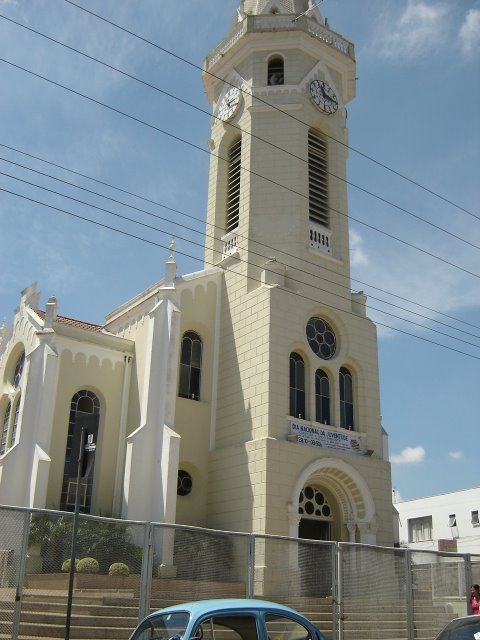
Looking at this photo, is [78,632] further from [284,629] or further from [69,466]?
[69,466]

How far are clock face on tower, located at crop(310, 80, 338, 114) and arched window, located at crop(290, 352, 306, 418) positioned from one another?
1161 cm

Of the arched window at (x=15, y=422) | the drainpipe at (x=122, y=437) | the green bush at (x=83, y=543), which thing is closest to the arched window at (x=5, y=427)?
the arched window at (x=15, y=422)

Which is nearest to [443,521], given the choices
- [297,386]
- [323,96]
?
[297,386]

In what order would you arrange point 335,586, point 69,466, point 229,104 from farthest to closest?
point 229,104, point 69,466, point 335,586

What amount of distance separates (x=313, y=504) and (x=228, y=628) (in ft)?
57.3

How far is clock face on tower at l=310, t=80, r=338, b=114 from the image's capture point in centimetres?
3086

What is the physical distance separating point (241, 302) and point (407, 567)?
13.4 meters

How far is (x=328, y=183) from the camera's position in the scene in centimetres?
3072

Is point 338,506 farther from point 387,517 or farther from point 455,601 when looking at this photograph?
point 455,601

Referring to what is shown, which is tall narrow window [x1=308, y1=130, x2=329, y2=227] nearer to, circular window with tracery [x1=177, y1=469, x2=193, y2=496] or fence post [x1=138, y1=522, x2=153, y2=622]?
circular window with tracery [x1=177, y1=469, x2=193, y2=496]

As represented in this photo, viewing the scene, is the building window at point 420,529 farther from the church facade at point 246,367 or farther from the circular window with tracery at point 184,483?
the circular window with tracery at point 184,483

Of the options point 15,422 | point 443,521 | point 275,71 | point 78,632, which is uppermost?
point 275,71

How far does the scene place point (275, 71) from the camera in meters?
31.6

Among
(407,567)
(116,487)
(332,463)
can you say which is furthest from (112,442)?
(407,567)
